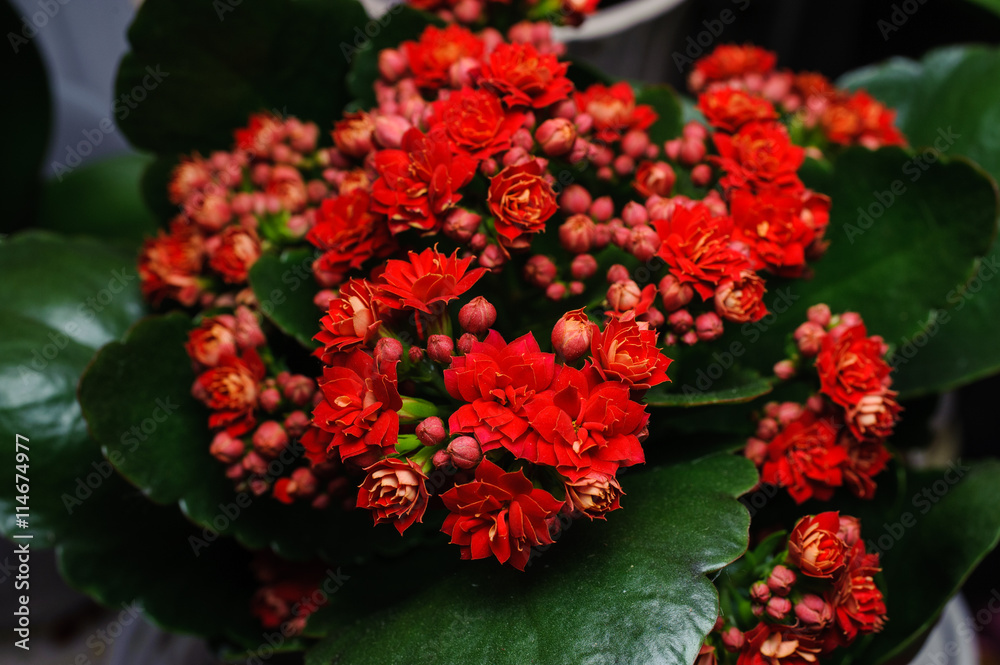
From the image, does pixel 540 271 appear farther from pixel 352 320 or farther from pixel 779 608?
pixel 779 608

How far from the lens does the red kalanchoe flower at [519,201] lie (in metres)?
0.51

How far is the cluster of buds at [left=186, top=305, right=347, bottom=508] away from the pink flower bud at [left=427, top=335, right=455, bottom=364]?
14cm

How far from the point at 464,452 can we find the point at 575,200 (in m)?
0.23

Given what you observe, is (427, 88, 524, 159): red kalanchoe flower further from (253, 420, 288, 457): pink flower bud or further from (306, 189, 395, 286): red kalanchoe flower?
(253, 420, 288, 457): pink flower bud

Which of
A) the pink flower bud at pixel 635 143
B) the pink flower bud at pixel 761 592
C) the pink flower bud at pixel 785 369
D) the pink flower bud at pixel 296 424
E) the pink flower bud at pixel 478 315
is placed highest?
the pink flower bud at pixel 635 143

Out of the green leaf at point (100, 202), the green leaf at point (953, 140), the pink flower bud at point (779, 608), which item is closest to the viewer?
the pink flower bud at point (779, 608)

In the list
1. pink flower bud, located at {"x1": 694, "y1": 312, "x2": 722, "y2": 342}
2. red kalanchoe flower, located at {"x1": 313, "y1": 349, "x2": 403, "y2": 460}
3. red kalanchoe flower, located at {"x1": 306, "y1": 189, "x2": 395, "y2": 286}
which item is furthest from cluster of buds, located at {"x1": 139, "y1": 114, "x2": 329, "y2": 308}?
pink flower bud, located at {"x1": 694, "y1": 312, "x2": 722, "y2": 342}

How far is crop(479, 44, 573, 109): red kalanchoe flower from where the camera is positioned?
0.56 m

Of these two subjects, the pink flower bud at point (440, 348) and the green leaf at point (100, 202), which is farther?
the green leaf at point (100, 202)

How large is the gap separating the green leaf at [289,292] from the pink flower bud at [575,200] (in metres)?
0.21

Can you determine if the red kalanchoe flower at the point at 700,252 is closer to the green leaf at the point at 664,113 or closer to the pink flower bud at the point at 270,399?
the green leaf at the point at 664,113

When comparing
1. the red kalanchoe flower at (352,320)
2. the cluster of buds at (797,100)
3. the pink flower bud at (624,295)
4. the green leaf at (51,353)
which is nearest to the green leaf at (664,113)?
the cluster of buds at (797,100)

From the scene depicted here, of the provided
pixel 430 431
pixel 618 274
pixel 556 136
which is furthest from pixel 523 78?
pixel 430 431

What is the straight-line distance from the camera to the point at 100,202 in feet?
3.90
